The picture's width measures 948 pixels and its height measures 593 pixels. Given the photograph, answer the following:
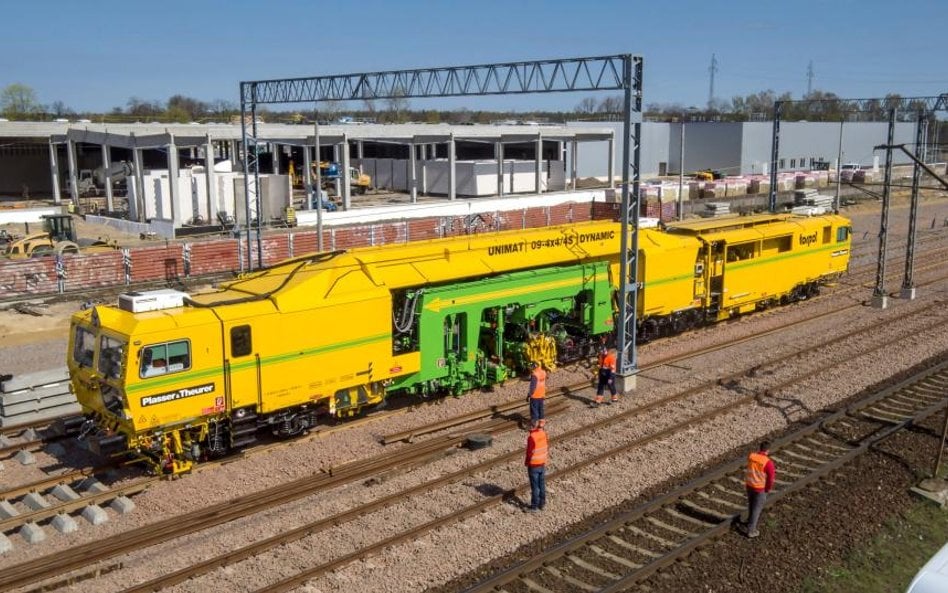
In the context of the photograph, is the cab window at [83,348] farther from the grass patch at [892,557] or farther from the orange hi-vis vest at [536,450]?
the grass patch at [892,557]

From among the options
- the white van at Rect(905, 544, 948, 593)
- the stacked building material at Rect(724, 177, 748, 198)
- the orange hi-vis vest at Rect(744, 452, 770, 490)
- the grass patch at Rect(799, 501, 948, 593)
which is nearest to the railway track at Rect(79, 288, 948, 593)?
the orange hi-vis vest at Rect(744, 452, 770, 490)

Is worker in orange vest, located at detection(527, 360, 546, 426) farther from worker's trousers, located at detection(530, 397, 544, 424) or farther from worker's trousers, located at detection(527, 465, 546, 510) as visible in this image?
worker's trousers, located at detection(527, 465, 546, 510)

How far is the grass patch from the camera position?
10094 mm

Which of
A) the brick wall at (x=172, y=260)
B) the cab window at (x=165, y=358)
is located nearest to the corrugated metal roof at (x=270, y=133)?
the brick wall at (x=172, y=260)

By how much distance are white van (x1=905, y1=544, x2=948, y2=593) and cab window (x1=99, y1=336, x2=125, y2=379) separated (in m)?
10.8

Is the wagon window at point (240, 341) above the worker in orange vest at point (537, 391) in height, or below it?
above

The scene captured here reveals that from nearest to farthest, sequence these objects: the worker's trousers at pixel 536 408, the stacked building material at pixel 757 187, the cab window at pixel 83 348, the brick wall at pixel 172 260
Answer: the cab window at pixel 83 348 → the worker's trousers at pixel 536 408 → the brick wall at pixel 172 260 → the stacked building material at pixel 757 187

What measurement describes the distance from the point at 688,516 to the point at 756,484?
1320mm

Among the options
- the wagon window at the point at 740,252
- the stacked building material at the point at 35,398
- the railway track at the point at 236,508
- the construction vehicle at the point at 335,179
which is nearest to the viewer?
the railway track at the point at 236,508

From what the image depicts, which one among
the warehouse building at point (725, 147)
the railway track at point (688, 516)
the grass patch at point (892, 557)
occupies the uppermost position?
the warehouse building at point (725, 147)

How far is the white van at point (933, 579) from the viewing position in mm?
7117

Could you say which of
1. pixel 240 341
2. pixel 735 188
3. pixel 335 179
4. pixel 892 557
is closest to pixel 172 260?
pixel 240 341

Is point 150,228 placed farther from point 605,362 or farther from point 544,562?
point 544,562

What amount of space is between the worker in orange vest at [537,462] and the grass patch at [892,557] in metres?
3.67
